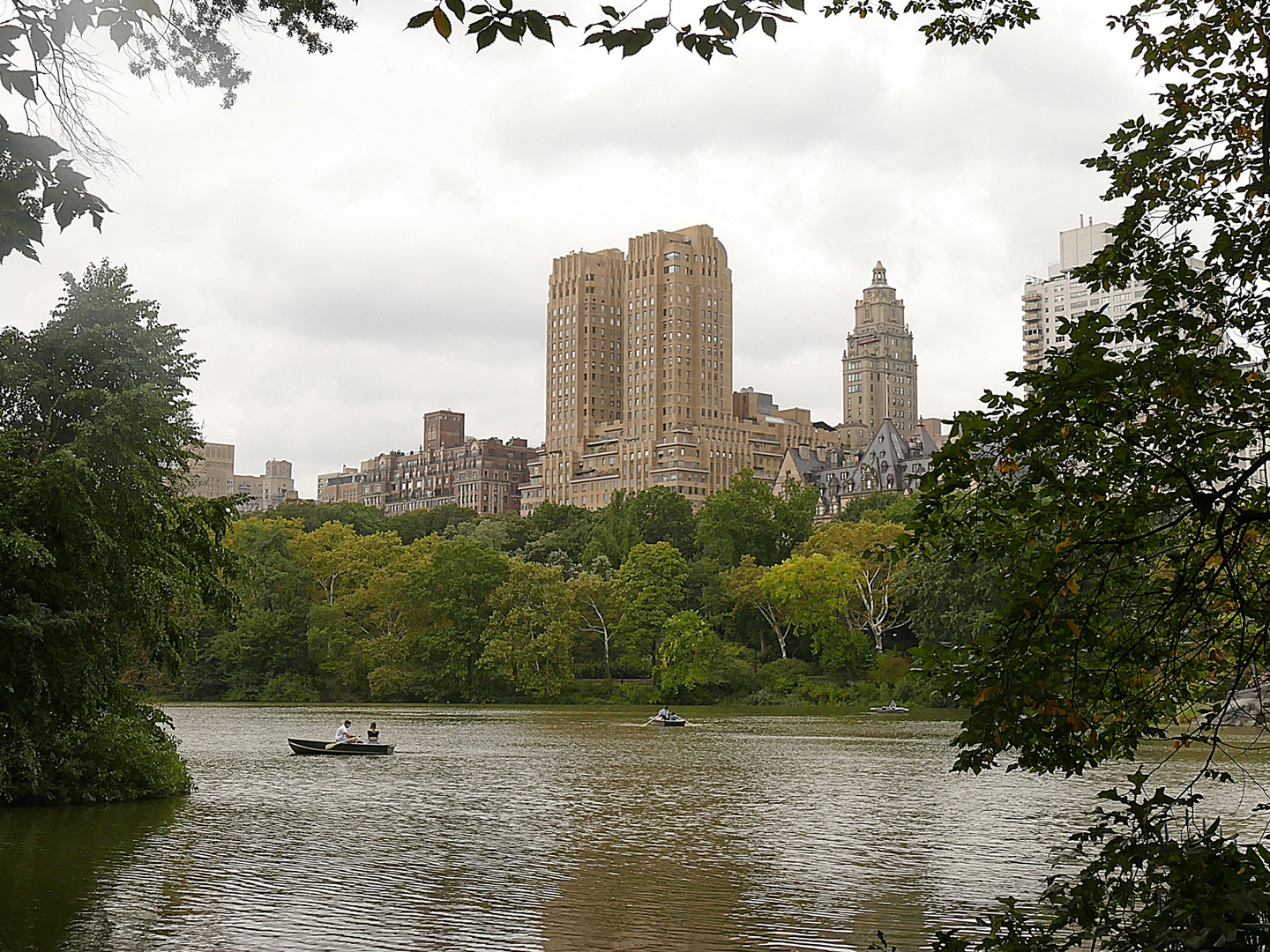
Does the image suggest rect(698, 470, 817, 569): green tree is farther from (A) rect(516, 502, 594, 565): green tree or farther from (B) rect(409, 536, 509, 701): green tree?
(B) rect(409, 536, 509, 701): green tree

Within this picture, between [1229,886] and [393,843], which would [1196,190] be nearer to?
[1229,886]

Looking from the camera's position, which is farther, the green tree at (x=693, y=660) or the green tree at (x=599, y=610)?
the green tree at (x=599, y=610)

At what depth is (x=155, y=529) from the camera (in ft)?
74.4

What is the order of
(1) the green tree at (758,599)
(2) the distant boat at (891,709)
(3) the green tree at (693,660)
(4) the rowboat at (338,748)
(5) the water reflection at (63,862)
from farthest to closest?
(1) the green tree at (758,599), (3) the green tree at (693,660), (2) the distant boat at (891,709), (4) the rowboat at (338,748), (5) the water reflection at (63,862)

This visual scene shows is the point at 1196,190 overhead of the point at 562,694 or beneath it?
overhead

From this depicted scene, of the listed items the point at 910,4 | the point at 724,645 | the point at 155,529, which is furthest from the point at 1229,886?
the point at 724,645

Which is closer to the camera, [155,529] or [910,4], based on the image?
[910,4]

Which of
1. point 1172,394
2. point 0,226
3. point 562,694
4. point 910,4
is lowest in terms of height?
point 562,694

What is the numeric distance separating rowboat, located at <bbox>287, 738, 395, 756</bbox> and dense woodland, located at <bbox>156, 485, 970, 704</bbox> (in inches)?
1572

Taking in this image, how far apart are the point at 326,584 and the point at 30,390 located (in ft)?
223

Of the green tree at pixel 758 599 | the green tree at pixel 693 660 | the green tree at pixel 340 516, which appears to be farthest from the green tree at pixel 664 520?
Answer: the green tree at pixel 340 516

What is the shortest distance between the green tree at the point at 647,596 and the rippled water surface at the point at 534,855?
47701 mm

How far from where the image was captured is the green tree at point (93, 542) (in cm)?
1947

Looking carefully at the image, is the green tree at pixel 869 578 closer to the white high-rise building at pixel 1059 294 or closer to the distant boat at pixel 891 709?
the distant boat at pixel 891 709
